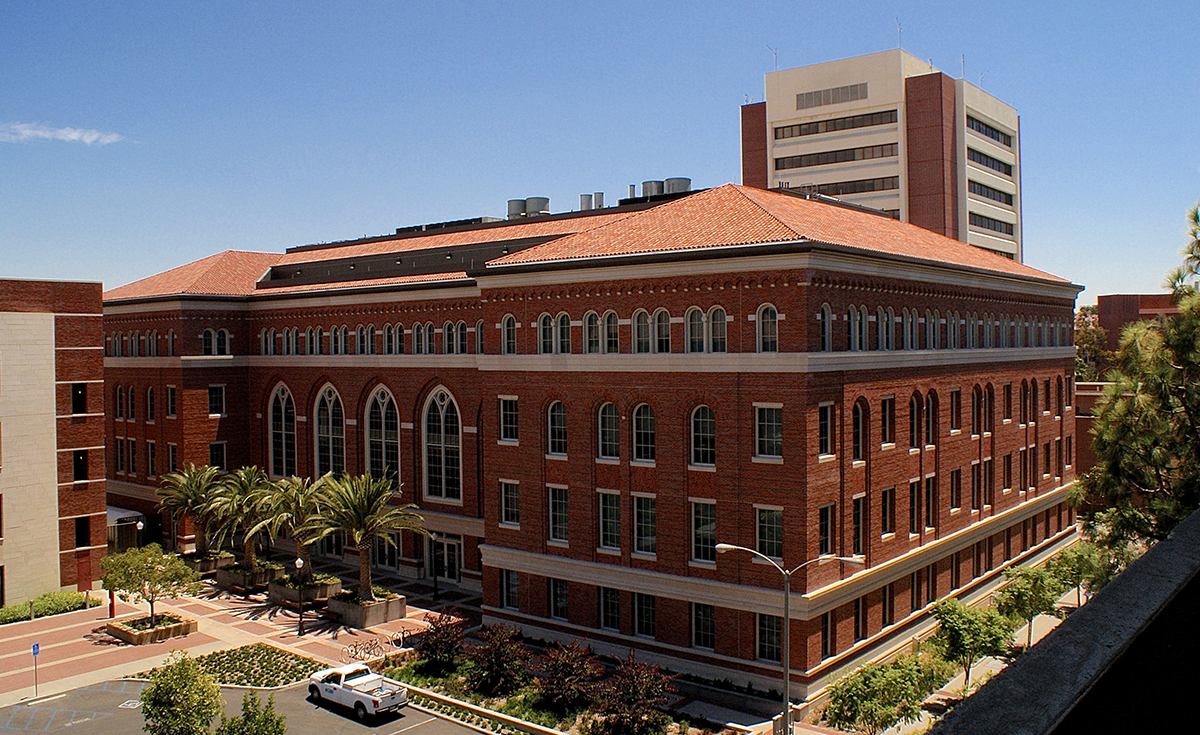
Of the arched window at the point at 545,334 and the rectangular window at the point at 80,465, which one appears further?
the rectangular window at the point at 80,465

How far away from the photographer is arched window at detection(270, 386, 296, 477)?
57156mm

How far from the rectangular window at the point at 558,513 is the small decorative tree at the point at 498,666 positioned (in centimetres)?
494

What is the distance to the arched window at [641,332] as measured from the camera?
35.7 m

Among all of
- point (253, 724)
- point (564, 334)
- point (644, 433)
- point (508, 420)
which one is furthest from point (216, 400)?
point (253, 724)

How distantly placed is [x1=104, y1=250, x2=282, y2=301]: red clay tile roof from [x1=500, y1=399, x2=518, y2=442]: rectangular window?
2685cm

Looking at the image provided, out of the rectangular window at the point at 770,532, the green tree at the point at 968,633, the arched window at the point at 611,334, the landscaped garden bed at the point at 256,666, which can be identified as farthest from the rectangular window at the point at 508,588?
the green tree at the point at 968,633

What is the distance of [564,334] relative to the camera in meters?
38.2

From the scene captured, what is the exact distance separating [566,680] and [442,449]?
19802 millimetres

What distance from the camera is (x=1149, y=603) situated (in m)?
4.74

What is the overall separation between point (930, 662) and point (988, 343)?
2094cm

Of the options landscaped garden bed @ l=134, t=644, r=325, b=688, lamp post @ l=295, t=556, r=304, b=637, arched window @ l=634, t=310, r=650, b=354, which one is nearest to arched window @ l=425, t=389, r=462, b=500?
lamp post @ l=295, t=556, r=304, b=637

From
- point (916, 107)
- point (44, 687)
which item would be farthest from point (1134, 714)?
point (916, 107)

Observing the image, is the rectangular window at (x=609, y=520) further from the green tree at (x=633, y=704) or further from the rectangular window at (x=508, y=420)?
the green tree at (x=633, y=704)

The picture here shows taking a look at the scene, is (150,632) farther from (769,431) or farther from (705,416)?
(769,431)
